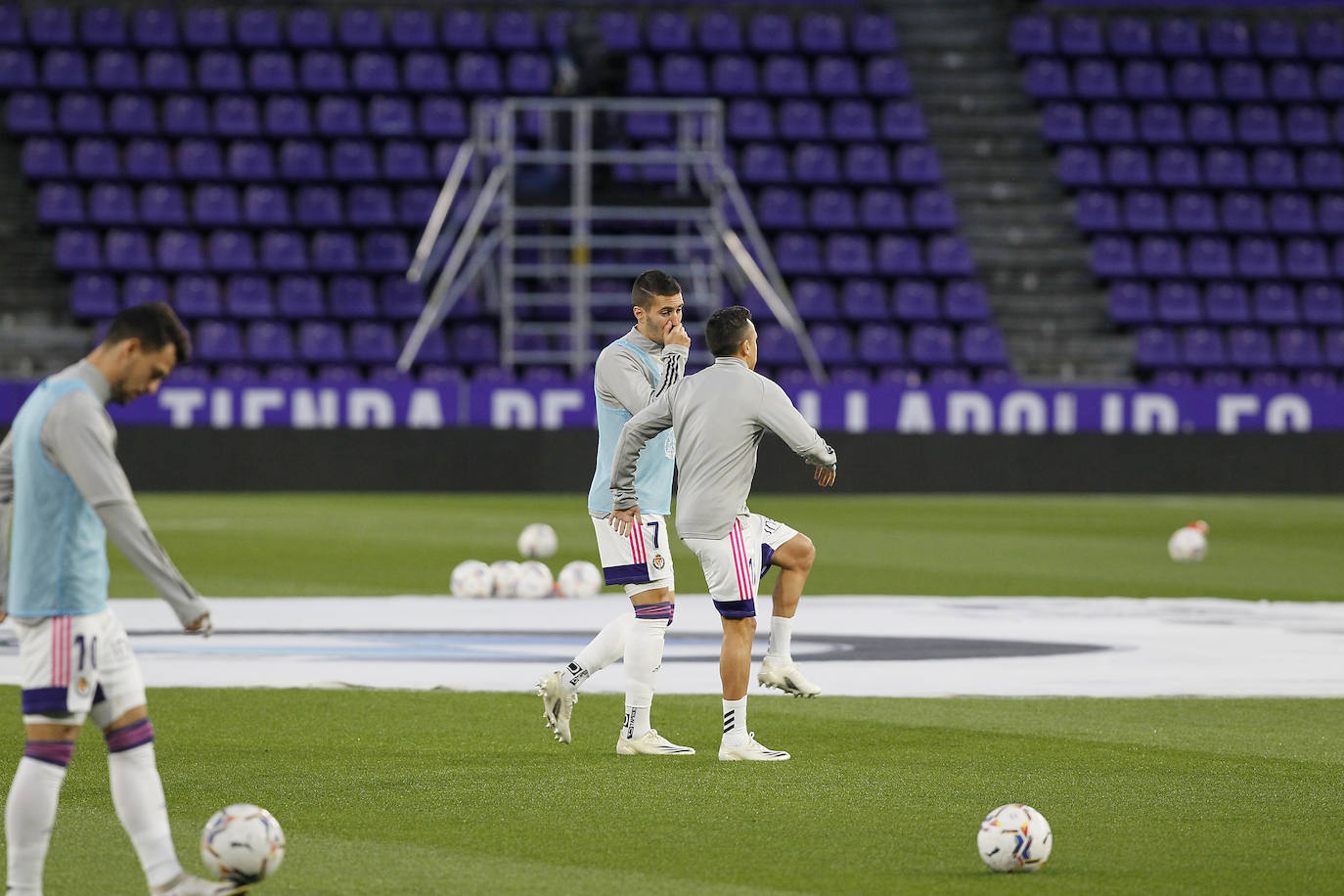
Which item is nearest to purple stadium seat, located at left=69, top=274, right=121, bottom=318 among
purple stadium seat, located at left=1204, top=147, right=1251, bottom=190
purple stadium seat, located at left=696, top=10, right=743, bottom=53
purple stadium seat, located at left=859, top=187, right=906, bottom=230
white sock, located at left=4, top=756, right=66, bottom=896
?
purple stadium seat, located at left=696, top=10, right=743, bottom=53

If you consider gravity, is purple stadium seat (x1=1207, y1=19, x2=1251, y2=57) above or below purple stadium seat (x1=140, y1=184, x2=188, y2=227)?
above

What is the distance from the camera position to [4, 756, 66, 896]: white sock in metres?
5.61

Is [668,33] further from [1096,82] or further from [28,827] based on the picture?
[28,827]

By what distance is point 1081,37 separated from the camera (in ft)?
120

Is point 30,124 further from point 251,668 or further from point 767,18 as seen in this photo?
point 251,668

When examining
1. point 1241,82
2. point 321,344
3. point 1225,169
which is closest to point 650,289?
point 321,344

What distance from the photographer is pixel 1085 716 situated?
9.93 metres

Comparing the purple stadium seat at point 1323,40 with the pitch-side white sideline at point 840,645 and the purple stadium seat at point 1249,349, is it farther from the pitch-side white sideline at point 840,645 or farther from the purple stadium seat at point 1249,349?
the pitch-side white sideline at point 840,645

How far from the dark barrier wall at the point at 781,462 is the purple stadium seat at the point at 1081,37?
9.55 meters

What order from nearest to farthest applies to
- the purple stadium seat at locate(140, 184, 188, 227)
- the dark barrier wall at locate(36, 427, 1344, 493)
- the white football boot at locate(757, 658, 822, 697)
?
the white football boot at locate(757, 658, 822, 697) < the dark barrier wall at locate(36, 427, 1344, 493) < the purple stadium seat at locate(140, 184, 188, 227)

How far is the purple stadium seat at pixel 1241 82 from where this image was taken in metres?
36.0

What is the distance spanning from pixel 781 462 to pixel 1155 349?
803 cm

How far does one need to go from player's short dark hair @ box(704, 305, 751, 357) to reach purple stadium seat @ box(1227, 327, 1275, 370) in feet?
85.6

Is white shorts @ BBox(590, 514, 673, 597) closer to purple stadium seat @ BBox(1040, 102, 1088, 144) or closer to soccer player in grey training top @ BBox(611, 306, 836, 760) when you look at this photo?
soccer player in grey training top @ BBox(611, 306, 836, 760)
